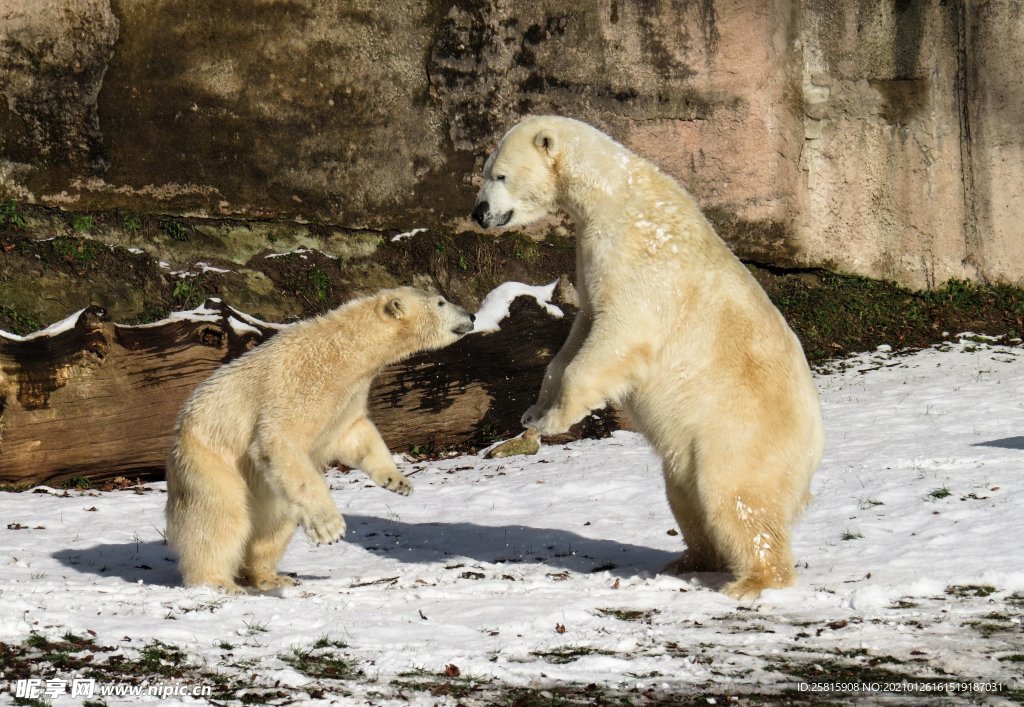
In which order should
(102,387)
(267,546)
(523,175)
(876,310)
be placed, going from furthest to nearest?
(876,310)
(102,387)
(523,175)
(267,546)

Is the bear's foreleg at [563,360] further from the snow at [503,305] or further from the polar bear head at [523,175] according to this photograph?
the snow at [503,305]

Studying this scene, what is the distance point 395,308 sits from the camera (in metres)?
6.15

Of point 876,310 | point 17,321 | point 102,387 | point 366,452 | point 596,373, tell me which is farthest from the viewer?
point 876,310

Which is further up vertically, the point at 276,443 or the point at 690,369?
the point at 690,369

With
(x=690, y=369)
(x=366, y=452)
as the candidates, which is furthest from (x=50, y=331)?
(x=690, y=369)

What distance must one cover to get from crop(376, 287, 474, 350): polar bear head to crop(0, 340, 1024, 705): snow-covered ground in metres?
1.23

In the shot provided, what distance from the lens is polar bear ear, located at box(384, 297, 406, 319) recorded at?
20.2ft

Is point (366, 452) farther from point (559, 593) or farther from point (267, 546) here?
point (559, 593)

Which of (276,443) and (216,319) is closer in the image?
(276,443)

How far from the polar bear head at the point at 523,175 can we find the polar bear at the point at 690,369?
0.17 feet

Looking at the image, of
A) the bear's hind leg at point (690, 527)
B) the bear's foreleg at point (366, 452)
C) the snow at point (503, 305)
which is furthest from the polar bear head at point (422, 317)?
the snow at point (503, 305)

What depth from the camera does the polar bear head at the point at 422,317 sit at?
6.17 metres

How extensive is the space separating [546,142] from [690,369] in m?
1.37

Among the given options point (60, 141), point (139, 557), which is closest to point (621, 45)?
point (60, 141)
